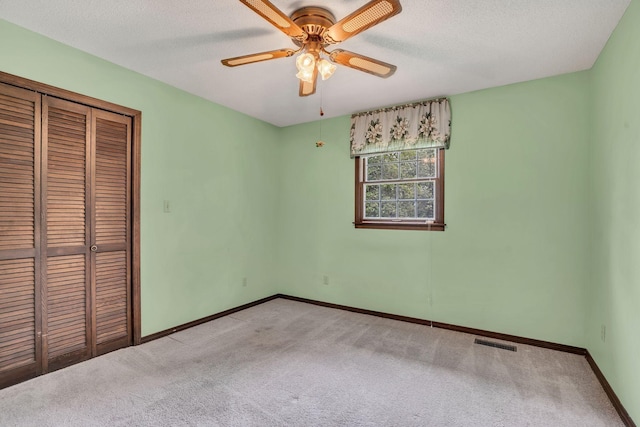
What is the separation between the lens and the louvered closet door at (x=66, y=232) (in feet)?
7.77

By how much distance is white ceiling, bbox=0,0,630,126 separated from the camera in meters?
1.95

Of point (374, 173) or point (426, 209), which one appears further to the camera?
point (374, 173)

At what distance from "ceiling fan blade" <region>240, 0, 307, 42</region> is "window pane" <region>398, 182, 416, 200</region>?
2208 millimetres

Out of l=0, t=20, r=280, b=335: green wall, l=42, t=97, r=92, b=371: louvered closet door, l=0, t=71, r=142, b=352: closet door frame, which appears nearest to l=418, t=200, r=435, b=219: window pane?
l=0, t=20, r=280, b=335: green wall

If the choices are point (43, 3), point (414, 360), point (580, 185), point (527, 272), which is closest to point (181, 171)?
point (43, 3)

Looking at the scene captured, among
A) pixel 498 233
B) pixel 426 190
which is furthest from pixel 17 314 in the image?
pixel 498 233

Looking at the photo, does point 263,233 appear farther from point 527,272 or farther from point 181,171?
point 527,272

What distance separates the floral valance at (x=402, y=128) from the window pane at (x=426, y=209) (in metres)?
0.63

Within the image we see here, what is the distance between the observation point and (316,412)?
195 centimetres

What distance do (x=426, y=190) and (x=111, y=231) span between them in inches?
126

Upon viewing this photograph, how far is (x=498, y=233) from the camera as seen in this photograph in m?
3.12

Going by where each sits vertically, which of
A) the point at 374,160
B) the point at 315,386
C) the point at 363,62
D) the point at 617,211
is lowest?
the point at 315,386

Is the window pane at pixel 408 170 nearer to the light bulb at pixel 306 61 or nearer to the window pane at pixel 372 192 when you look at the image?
the window pane at pixel 372 192

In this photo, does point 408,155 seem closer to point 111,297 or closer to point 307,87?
point 307,87
